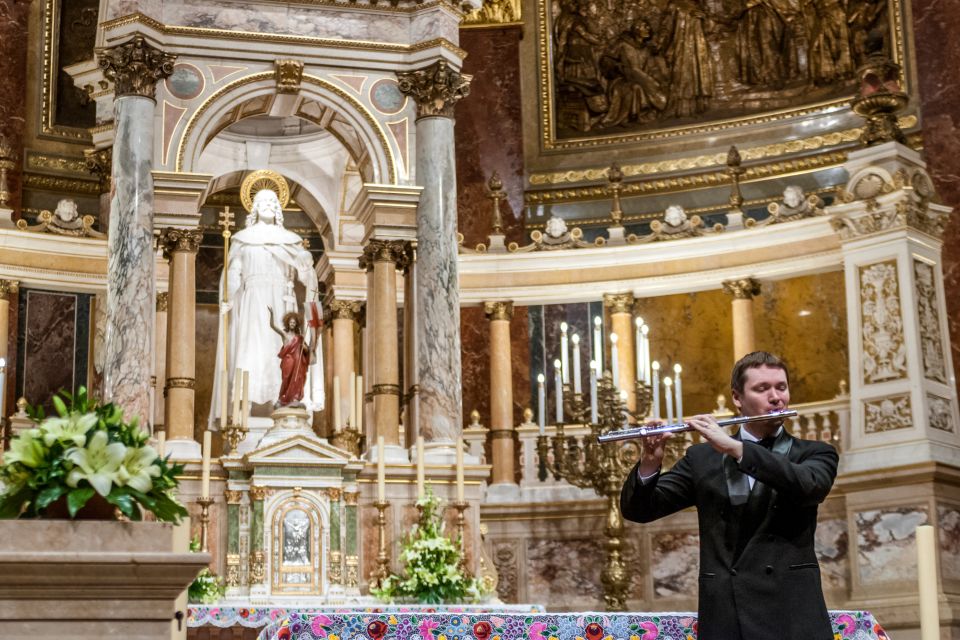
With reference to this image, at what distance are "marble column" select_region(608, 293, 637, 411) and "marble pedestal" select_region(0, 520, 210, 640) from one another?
11.3 meters

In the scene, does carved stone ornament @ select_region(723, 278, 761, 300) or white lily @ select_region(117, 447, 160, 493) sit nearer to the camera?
white lily @ select_region(117, 447, 160, 493)

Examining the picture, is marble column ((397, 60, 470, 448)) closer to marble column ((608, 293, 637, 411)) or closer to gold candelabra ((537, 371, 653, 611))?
gold candelabra ((537, 371, 653, 611))

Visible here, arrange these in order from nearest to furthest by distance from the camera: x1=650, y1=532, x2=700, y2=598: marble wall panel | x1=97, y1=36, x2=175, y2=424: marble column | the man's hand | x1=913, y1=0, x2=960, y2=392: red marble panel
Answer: the man's hand
x1=97, y1=36, x2=175, y2=424: marble column
x1=650, y1=532, x2=700, y2=598: marble wall panel
x1=913, y1=0, x2=960, y2=392: red marble panel

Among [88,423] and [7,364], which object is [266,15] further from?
[88,423]

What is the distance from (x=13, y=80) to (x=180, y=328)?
5.74 m

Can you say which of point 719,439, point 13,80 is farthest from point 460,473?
point 13,80

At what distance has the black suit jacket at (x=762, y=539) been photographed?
4.20 metres

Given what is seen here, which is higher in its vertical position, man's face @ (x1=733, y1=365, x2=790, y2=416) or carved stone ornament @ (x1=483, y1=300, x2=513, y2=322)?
carved stone ornament @ (x1=483, y1=300, x2=513, y2=322)

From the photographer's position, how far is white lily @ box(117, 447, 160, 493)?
4449mm

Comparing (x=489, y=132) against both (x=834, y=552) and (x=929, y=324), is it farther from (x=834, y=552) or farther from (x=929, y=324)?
(x=834, y=552)

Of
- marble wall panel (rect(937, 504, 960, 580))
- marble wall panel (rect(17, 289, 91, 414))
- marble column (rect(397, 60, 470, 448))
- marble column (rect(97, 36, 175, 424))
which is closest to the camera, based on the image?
marble column (rect(97, 36, 175, 424))

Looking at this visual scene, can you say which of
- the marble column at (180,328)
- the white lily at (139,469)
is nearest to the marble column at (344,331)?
the marble column at (180,328)

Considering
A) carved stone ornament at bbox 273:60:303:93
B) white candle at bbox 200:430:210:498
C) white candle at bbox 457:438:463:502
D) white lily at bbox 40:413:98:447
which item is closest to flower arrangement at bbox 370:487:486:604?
white candle at bbox 457:438:463:502

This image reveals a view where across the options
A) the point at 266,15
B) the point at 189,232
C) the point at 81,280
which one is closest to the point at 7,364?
the point at 81,280
